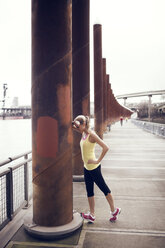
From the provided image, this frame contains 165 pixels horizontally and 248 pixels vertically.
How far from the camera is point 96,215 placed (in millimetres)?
4734

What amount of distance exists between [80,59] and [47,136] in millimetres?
3760

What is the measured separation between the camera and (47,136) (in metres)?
3.83

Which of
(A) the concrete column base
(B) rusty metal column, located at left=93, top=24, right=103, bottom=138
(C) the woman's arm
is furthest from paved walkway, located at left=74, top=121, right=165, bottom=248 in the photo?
(B) rusty metal column, located at left=93, top=24, right=103, bottom=138

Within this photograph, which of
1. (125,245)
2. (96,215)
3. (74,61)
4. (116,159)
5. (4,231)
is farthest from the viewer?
(116,159)

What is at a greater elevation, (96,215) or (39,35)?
(39,35)

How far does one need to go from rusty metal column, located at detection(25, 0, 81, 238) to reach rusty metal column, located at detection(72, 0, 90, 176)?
9.92 feet

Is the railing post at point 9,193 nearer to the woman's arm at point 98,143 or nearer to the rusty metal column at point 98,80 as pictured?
the woman's arm at point 98,143

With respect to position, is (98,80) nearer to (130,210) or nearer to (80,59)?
(80,59)

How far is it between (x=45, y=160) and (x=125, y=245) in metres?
1.59

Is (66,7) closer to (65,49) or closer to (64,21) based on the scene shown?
(64,21)

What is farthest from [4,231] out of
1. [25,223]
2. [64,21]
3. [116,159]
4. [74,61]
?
[116,159]

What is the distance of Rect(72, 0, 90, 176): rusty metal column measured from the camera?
695cm

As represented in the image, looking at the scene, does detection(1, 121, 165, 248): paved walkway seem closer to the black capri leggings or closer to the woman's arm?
the black capri leggings

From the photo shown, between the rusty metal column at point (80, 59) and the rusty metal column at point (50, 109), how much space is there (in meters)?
3.02
